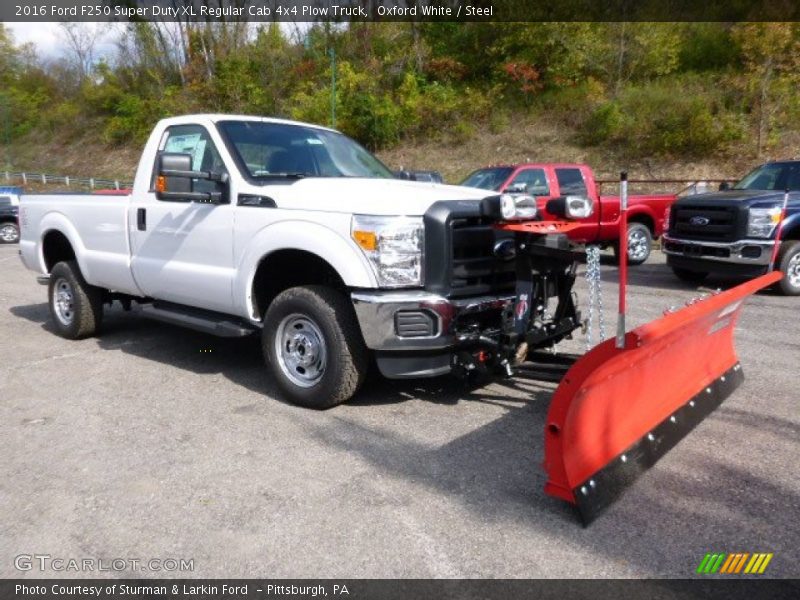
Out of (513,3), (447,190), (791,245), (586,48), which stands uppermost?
(513,3)

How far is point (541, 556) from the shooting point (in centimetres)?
294

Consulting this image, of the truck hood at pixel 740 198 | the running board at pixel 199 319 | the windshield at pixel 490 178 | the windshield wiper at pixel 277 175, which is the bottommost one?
the running board at pixel 199 319

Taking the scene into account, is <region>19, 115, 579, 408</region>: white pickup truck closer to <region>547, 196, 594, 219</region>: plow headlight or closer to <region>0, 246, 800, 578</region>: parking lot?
<region>547, 196, 594, 219</region>: plow headlight

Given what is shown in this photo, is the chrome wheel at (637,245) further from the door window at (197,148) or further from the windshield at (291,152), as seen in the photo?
the door window at (197,148)

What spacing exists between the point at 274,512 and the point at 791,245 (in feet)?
28.1

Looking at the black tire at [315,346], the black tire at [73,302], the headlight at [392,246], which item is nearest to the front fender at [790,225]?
the headlight at [392,246]

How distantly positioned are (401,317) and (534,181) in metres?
7.92

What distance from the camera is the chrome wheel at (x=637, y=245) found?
41.1 ft

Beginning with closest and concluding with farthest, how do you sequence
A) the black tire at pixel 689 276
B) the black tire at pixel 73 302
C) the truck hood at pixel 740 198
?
the black tire at pixel 73 302 < the truck hood at pixel 740 198 < the black tire at pixel 689 276

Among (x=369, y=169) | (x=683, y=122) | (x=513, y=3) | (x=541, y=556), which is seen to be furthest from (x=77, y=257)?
(x=513, y=3)

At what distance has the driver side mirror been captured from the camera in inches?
188

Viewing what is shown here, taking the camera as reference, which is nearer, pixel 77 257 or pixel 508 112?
pixel 77 257

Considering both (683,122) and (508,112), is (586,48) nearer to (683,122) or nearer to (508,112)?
(508,112)

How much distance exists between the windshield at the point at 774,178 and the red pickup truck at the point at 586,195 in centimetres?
128
